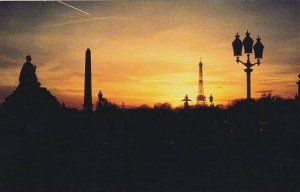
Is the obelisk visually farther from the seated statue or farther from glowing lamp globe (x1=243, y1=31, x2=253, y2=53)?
glowing lamp globe (x1=243, y1=31, x2=253, y2=53)

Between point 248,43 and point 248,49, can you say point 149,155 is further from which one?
point 248,43

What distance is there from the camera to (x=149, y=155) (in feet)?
49.3

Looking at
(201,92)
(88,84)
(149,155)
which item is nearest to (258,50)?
(149,155)

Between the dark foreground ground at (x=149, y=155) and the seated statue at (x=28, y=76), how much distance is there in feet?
6.30

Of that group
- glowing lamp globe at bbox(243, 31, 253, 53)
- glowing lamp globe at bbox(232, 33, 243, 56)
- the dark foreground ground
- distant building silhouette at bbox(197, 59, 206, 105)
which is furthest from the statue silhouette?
distant building silhouette at bbox(197, 59, 206, 105)

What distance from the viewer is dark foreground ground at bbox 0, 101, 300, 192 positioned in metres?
11.4

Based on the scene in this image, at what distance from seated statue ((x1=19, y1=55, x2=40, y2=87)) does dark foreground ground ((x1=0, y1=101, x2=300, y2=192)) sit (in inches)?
75.5

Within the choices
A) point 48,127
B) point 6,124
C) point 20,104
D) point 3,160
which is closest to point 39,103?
point 20,104

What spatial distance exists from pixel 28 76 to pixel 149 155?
913 centimetres

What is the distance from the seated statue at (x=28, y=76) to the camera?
2044 cm

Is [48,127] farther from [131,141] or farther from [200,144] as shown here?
[200,144]

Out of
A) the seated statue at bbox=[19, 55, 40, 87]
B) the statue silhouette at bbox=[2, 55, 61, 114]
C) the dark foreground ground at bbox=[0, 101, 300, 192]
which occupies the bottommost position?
the dark foreground ground at bbox=[0, 101, 300, 192]

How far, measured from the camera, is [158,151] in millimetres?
15570

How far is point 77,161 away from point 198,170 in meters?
4.77
